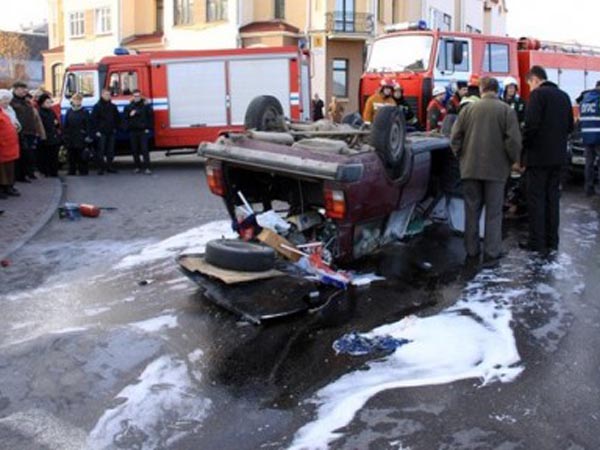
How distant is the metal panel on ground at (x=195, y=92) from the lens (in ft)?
58.5

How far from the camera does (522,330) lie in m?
5.42

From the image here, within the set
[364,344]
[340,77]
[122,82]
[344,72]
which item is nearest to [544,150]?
[364,344]

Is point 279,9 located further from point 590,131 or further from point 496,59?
point 590,131

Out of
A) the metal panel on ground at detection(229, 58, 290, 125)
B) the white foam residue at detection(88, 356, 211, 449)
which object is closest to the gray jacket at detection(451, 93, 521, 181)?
the white foam residue at detection(88, 356, 211, 449)

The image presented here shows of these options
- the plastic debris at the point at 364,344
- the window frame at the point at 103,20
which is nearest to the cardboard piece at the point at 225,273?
the plastic debris at the point at 364,344

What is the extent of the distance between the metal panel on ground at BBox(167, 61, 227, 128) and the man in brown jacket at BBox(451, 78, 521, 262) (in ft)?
36.3

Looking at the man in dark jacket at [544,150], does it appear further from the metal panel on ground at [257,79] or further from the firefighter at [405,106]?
the metal panel on ground at [257,79]

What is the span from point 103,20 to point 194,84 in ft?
96.0

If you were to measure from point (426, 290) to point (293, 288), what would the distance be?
1290 mm

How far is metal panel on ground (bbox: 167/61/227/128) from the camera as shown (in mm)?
17844

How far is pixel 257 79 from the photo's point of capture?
59.1 feet

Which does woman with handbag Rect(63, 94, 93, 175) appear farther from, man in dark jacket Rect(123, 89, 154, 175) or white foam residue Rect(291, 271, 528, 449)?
white foam residue Rect(291, 271, 528, 449)

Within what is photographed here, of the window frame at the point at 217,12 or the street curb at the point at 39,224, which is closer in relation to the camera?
the street curb at the point at 39,224

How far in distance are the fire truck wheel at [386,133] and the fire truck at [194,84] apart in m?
11.3
